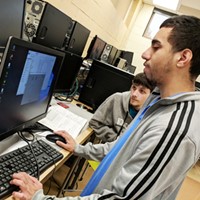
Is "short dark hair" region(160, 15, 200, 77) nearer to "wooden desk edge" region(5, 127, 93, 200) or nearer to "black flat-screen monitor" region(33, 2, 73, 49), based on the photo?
"wooden desk edge" region(5, 127, 93, 200)

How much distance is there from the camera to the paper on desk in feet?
4.84

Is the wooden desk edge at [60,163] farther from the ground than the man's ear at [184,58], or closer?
closer

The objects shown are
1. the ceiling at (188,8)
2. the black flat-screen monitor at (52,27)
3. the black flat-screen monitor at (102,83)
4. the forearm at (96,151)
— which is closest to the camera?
the forearm at (96,151)

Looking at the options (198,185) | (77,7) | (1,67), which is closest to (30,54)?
(1,67)

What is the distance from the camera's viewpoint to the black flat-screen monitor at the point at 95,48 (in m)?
2.96

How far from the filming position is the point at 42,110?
1339 millimetres

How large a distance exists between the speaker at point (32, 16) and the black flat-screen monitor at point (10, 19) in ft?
0.82

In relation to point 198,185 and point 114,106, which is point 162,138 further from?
point 198,185

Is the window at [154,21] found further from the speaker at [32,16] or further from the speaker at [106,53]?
the speaker at [32,16]

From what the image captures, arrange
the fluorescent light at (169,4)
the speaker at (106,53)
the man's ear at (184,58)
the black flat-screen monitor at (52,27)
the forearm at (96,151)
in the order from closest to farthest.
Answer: the man's ear at (184,58) → the forearm at (96,151) → the black flat-screen monitor at (52,27) → the speaker at (106,53) → the fluorescent light at (169,4)

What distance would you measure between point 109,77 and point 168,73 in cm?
133

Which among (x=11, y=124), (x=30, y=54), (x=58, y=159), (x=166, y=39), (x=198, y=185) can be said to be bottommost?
(x=198, y=185)

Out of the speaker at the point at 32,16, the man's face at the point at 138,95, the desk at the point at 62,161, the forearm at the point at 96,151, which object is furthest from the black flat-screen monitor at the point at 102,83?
the forearm at the point at 96,151

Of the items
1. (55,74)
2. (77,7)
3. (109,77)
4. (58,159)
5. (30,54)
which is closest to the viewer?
(30,54)
